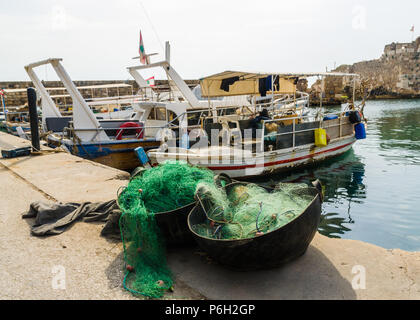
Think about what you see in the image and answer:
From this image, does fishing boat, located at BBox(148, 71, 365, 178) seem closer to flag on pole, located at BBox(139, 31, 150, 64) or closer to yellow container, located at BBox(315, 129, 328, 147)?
yellow container, located at BBox(315, 129, 328, 147)

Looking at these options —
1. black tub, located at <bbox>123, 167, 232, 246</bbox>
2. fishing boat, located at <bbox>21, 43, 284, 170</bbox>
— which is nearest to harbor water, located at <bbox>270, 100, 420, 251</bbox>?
black tub, located at <bbox>123, 167, 232, 246</bbox>

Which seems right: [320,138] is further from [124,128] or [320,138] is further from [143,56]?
[143,56]

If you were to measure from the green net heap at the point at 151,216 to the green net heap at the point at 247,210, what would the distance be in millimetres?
303

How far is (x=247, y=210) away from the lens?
12.3ft

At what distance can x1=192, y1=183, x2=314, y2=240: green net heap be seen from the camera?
3.47m

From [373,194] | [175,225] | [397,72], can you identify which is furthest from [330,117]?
[397,72]

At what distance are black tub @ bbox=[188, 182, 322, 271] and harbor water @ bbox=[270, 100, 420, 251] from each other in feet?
11.6

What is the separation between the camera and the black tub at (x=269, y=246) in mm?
3141

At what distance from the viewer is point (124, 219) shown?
12.5 ft

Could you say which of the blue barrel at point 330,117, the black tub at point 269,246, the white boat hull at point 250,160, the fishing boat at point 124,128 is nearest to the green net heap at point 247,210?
the black tub at point 269,246

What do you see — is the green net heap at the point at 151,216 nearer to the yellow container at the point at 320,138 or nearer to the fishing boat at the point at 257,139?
the fishing boat at the point at 257,139

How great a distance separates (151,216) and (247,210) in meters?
1.16
